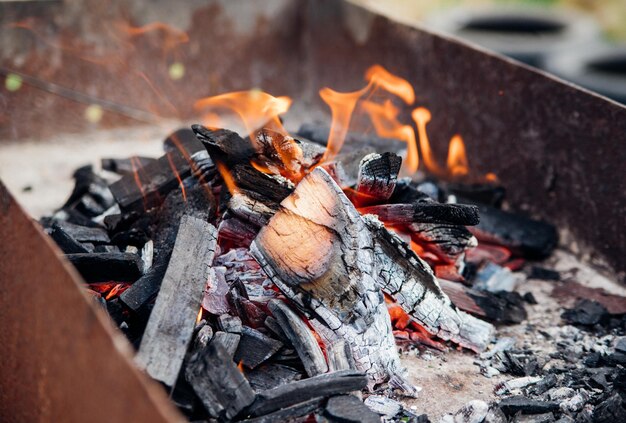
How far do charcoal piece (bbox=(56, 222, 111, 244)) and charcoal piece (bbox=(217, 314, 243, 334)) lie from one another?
2.81 feet

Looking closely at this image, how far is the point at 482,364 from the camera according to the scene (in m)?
2.84

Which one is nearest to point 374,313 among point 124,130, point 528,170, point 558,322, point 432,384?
point 432,384

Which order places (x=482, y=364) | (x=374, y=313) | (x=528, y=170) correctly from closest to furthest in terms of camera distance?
(x=374, y=313) < (x=482, y=364) < (x=528, y=170)

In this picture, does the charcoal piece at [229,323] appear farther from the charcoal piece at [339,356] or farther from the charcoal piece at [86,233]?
the charcoal piece at [86,233]

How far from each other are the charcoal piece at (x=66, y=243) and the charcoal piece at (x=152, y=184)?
405 millimetres

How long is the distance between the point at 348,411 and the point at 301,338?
377 millimetres

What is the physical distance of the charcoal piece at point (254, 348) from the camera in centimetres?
251

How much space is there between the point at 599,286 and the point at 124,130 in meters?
3.69

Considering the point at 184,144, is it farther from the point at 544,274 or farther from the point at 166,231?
the point at 544,274

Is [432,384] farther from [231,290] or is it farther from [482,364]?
[231,290]

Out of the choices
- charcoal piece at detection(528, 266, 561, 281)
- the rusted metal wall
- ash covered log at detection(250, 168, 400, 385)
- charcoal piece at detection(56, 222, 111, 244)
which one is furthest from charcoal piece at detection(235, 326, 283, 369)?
the rusted metal wall

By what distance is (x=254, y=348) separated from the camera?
2545mm

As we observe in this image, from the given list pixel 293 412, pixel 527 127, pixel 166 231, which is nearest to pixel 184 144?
pixel 166 231

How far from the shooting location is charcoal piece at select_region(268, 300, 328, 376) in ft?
8.23
